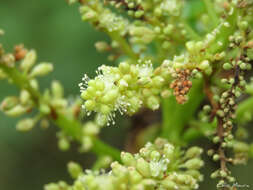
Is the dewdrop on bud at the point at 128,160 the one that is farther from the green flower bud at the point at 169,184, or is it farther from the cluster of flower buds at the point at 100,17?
the cluster of flower buds at the point at 100,17

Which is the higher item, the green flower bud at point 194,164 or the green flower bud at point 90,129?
the green flower bud at point 90,129

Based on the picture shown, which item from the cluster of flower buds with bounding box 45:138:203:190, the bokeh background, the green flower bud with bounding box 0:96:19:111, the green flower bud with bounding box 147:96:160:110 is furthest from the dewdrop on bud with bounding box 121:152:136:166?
the bokeh background

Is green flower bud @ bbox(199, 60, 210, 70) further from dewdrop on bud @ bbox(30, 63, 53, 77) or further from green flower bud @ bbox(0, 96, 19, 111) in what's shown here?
green flower bud @ bbox(0, 96, 19, 111)

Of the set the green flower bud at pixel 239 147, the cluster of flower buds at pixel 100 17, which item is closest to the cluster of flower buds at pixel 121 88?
the cluster of flower buds at pixel 100 17

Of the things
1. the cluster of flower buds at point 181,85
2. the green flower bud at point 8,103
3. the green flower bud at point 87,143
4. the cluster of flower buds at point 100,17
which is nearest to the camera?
the cluster of flower buds at point 181,85

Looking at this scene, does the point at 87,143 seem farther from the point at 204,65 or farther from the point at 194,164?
the point at 204,65

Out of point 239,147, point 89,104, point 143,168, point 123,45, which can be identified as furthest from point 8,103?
point 239,147

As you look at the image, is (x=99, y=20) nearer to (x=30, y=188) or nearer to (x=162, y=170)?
(x=162, y=170)
